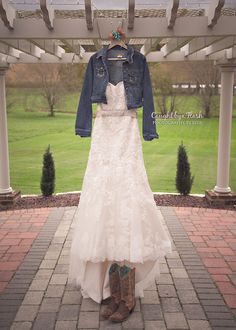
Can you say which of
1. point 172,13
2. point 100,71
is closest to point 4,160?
point 100,71

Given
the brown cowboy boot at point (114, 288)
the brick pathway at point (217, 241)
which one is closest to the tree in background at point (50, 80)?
the brick pathway at point (217, 241)

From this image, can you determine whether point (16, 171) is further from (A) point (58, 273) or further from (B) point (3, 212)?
(A) point (58, 273)

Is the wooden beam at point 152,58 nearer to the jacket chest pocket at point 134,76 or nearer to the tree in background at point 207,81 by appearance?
the jacket chest pocket at point 134,76

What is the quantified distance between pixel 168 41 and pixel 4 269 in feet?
10.9

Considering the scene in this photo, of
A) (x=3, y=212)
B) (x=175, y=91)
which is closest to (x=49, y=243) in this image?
(x=3, y=212)

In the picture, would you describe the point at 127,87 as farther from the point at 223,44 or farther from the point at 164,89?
the point at 164,89

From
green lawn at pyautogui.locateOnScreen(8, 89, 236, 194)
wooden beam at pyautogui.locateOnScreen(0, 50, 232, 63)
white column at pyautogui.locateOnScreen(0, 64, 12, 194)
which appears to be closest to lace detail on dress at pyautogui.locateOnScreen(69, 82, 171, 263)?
wooden beam at pyautogui.locateOnScreen(0, 50, 232, 63)

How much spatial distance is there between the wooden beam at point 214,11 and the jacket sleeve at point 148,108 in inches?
24.2

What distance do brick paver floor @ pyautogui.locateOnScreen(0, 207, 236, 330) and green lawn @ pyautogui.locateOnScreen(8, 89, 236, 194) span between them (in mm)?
3206

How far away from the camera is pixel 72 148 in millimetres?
11805

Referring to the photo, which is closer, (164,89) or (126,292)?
(126,292)

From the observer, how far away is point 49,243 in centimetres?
462

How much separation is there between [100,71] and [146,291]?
6.38 ft

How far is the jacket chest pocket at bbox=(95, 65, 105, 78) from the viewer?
3.06 m
